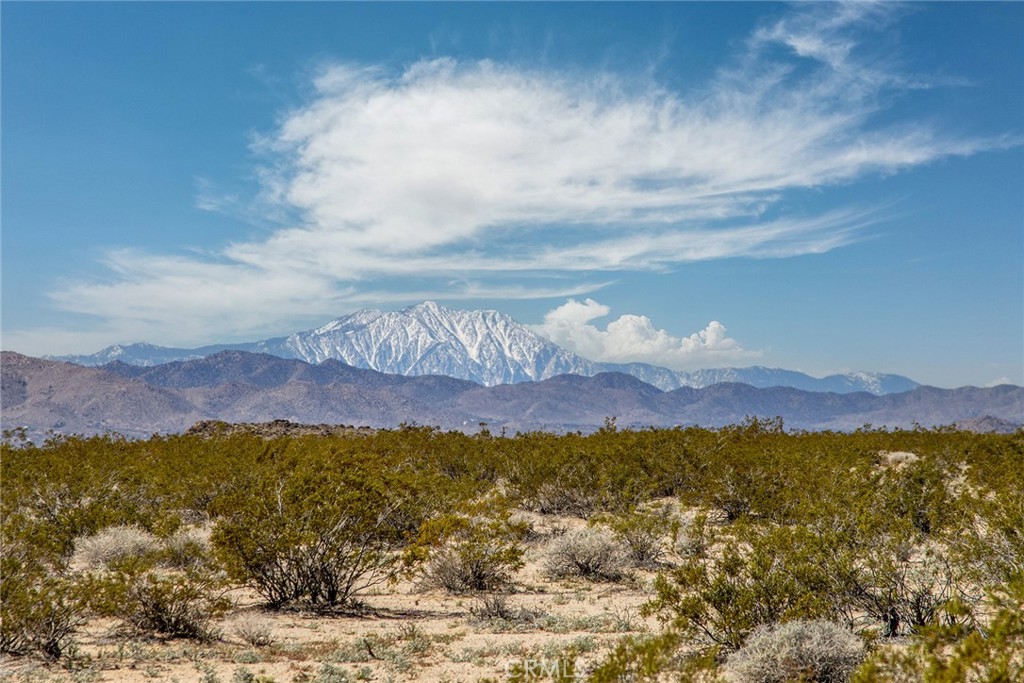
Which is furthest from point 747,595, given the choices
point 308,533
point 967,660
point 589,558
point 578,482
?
point 578,482

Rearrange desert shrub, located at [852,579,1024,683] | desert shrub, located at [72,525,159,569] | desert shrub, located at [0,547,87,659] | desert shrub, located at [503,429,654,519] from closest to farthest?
1. desert shrub, located at [852,579,1024,683]
2. desert shrub, located at [0,547,87,659]
3. desert shrub, located at [72,525,159,569]
4. desert shrub, located at [503,429,654,519]

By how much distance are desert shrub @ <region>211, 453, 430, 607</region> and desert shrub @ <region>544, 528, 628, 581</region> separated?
180 inches

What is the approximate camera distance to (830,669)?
8.19 meters

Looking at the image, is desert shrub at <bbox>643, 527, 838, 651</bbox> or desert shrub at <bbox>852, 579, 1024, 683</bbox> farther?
desert shrub at <bbox>643, 527, 838, 651</bbox>

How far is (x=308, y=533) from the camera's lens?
12.4m

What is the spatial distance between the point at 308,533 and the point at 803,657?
8.42 meters

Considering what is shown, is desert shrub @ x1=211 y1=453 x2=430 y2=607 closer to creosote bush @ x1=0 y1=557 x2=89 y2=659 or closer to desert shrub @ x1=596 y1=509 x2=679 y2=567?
creosote bush @ x1=0 y1=557 x2=89 y2=659

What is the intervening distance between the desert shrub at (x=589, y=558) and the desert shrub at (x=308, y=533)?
457 cm

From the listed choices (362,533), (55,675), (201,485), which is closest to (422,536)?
(362,533)

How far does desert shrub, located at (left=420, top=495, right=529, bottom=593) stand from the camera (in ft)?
48.5

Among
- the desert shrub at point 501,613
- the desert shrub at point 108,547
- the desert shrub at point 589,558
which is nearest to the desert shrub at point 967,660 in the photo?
the desert shrub at point 501,613

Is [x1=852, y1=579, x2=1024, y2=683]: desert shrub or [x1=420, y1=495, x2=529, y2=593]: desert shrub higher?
[x1=852, y1=579, x2=1024, y2=683]: desert shrub

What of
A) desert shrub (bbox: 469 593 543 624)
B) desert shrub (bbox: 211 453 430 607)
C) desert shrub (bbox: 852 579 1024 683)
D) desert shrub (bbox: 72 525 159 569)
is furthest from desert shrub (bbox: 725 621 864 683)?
desert shrub (bbox: 72 525 159 569)

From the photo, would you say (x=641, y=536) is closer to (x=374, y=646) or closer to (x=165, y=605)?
(x=374, y=646)
